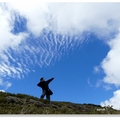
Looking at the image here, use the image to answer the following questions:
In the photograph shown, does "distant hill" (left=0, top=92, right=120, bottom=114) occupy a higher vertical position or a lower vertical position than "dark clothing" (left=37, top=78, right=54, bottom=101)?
lower

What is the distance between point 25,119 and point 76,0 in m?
6.21

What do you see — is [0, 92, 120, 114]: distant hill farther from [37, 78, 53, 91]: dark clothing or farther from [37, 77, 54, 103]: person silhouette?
[37, 78, 53, 91]: dark clothing

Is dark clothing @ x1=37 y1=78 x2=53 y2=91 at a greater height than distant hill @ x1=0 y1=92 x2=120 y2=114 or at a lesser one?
greater

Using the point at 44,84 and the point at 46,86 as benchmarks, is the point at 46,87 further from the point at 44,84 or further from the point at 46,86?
the point at 44,84

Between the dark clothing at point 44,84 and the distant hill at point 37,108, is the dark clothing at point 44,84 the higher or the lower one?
the higher one

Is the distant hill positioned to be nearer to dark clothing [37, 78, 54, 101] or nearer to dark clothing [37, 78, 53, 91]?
dark clothing [37, 78, 54, 101]

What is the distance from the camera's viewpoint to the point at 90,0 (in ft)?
38.3

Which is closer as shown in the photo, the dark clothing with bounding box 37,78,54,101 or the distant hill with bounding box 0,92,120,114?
the distant hill with bounding box 0,92,120,114

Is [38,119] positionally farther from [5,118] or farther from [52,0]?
[52,0]

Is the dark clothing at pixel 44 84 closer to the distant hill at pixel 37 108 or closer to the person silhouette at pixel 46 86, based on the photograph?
the person silhouette at pixel 46 86

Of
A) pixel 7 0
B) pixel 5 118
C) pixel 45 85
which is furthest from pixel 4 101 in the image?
pixel 5 118

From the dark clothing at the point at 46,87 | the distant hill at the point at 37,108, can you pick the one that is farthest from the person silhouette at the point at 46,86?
the distant hill at the point at 37,108

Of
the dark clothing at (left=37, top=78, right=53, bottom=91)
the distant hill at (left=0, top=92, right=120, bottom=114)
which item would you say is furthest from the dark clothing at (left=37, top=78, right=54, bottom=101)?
the distant hill at (left=0, top=92, right=120, bottom=114)

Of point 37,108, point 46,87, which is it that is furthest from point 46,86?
point 37,108
